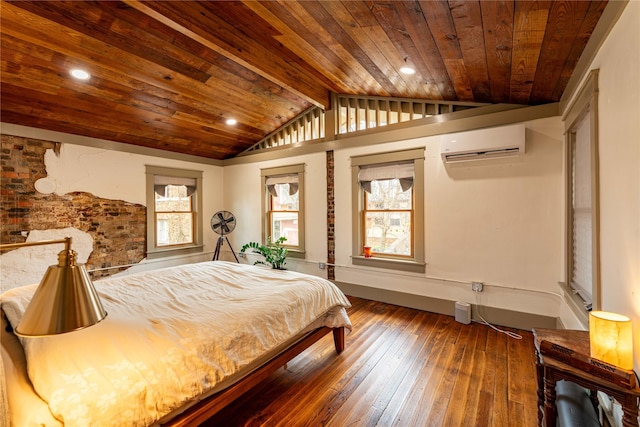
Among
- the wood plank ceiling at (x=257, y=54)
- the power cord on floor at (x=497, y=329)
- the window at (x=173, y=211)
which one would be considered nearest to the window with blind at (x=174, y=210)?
the window at (x=173, y=211)

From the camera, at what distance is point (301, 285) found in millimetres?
2500

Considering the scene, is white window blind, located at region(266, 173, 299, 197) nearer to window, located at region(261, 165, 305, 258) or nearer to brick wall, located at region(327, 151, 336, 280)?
window, located at region(261, 165, 305, 258)

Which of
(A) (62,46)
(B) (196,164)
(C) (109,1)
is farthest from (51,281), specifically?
(B) (196,164)

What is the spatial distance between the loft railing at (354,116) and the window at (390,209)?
20.9 inches

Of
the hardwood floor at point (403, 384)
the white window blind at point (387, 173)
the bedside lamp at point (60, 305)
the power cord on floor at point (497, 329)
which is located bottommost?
the hardwood floor at point (403, 384)

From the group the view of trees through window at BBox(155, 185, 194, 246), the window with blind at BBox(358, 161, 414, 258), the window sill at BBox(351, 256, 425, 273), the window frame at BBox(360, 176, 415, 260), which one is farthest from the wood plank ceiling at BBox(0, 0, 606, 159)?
the window sill at BBox(351, 256, 425, 273)

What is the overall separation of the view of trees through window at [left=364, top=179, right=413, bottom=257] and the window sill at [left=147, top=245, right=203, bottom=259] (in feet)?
10.9

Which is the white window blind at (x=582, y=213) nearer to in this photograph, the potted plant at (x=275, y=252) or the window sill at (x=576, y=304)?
the window sill at (x=576, y=304)

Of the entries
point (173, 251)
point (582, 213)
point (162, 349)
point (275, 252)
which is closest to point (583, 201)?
point (582, 213)

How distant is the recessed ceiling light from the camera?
294cm

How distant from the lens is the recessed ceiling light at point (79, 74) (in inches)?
116

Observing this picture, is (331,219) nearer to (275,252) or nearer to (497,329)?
(275,252)

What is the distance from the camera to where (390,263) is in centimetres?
402

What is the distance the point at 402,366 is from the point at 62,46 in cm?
423
